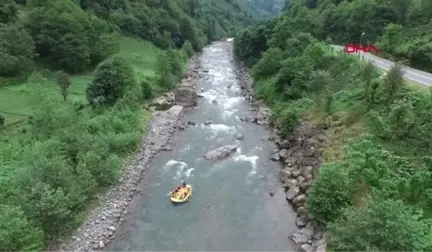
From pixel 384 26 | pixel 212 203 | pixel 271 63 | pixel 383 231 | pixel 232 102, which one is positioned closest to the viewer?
pixel 383 231

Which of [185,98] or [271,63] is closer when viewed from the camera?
[185,98]

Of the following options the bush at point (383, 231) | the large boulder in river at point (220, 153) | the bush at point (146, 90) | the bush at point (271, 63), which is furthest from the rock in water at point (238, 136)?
the bush at point (383, 231)

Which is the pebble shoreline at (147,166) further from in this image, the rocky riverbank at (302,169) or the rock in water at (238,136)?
the rock in water at (238,136)

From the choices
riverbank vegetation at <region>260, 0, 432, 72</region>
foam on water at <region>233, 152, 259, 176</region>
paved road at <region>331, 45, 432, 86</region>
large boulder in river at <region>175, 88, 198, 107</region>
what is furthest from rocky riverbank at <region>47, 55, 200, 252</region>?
riverbank vegetation at <region>260, 0, 432, 72</region>

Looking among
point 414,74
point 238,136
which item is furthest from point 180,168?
point 414,74

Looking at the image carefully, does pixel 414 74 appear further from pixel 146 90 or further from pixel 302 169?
pixel 146 90

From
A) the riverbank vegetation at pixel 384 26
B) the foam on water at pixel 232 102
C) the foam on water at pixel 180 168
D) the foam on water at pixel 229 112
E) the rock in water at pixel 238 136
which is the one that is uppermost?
the riverbank vegetation at pixel 384 26
